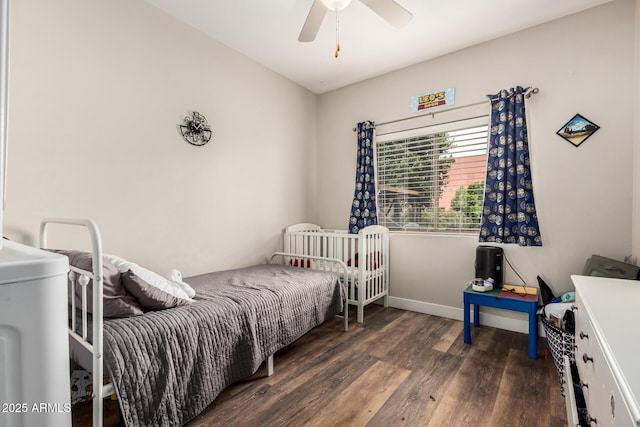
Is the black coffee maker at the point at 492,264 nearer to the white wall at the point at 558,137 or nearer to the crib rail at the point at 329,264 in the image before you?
the white wall at the point at 558,137

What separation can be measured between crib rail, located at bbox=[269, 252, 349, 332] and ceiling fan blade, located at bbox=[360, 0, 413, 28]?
1846 mm

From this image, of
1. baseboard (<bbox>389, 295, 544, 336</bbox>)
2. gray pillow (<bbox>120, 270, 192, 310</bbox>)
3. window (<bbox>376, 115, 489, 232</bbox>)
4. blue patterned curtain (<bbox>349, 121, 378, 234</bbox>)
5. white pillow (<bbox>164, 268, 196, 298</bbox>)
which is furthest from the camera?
blue patterned curtain (<bbox>349, 121, 378, 234</bbox>)

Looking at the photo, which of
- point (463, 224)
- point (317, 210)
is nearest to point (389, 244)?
point (463, 224)

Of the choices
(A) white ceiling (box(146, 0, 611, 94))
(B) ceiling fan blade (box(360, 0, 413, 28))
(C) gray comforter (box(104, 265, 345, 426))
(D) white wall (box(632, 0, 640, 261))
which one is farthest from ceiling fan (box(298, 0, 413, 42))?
(C) gray comforter (box(104, 265, 345, 426))

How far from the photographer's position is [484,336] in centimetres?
255

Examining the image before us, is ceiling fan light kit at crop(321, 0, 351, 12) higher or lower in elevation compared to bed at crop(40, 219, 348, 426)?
higher

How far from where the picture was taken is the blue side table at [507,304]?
2.18 metres

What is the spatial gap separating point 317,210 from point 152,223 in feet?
6.67

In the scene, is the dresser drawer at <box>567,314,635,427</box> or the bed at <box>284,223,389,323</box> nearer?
the dresser drawer at <box>567,314,635,427</box>

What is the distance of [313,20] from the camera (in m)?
1.98

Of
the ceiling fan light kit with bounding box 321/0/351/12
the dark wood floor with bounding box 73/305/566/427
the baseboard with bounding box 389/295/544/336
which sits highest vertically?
the ceiling fan light kit with bounding box 321/0/351/12

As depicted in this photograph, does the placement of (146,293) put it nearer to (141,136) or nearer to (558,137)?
(141,136)

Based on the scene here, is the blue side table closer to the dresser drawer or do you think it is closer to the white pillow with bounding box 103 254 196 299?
the dresser drawer

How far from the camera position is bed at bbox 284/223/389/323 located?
2850 mm
